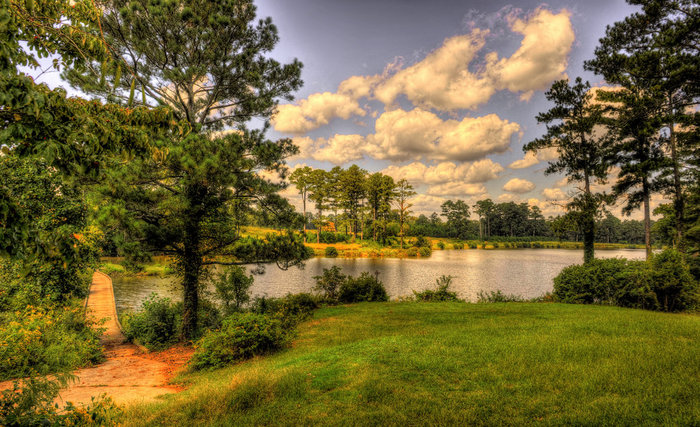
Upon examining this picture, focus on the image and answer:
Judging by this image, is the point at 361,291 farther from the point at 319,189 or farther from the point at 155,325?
the point at 319,189

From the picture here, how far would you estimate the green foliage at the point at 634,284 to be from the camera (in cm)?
1106

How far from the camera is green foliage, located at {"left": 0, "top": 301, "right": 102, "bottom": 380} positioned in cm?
668

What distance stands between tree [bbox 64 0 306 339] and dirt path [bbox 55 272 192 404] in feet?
5.43

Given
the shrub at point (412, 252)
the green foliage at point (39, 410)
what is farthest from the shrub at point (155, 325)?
the shrub at point (412, 252)

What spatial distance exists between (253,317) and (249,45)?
374 inches

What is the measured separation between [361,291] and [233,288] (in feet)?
21.1

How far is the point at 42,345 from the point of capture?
294 inches

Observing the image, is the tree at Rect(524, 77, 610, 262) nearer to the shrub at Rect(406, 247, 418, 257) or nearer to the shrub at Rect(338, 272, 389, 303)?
the shrub at Rect(338, 272, 389, 303)

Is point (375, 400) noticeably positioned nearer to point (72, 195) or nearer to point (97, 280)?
point (72, 195)

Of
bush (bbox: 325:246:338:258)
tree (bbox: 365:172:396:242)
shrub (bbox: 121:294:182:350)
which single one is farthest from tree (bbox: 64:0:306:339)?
tree (bbox: 365:172:396:242)

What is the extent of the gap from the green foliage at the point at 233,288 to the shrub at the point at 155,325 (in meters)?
1.79

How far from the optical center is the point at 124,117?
3.10 meters

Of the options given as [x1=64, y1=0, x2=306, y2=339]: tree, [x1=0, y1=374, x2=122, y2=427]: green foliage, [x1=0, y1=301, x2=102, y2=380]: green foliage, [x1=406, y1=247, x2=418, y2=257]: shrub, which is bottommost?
[x1=406, y1=247, x2=418, y2=257]: shrub

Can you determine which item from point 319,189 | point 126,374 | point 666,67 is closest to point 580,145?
point 666,67
